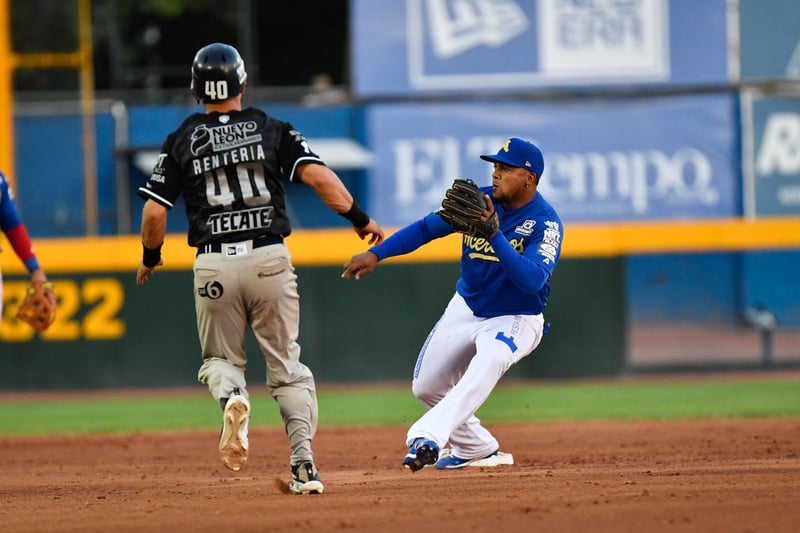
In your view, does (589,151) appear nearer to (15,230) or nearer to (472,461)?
(472,461)

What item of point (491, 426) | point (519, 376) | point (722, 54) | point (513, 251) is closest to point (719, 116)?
point (722, 54)

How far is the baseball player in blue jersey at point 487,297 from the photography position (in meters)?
6.71

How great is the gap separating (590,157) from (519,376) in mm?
5678

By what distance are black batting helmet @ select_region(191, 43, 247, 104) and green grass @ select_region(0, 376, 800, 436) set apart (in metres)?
5.70

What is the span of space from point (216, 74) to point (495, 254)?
68.8 inches

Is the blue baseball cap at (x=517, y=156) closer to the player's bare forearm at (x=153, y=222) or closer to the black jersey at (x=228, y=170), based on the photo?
the black jersey at (x=228, y=170)

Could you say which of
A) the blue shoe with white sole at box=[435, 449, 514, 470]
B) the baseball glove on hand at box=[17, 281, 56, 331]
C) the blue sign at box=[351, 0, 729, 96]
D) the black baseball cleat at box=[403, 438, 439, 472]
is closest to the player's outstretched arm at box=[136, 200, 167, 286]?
the black baseball cleat at box=[403, 438, 439, 472]

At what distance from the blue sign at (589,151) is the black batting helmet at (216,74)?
13.2m

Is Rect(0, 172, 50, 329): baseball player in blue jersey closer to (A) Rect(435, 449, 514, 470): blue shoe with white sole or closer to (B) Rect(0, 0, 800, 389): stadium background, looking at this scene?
(A) Rect(435, 449, 514, 470): blue shoe with white sole

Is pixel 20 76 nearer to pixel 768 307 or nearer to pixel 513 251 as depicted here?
pixel 768 307

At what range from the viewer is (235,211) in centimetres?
619

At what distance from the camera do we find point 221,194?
243 inches

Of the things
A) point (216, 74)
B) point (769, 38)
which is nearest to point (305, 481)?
point (216, 74)

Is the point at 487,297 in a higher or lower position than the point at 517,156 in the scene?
lower
